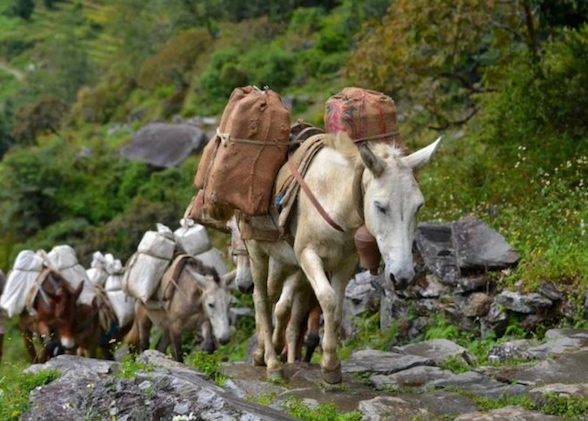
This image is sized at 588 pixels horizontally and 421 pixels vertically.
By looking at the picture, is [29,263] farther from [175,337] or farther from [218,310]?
[218,310]

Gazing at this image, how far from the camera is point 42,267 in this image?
44.1 ft

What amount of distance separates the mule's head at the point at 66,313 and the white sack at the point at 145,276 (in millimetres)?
759

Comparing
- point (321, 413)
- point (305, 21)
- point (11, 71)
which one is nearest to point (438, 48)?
point (321, 413)

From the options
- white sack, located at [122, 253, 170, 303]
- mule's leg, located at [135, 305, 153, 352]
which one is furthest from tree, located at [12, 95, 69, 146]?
white sack, located at [122, 253, 170, 303]

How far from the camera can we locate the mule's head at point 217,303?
460 inches

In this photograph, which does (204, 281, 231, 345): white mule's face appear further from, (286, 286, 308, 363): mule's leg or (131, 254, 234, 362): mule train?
(286, 286, 308, 363): mule's leg

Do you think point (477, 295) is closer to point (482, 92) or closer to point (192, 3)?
point (482, 92)

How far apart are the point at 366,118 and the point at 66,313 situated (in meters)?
6.45

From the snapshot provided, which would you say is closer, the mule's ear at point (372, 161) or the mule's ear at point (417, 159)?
the mule's ear at point (372, 161)

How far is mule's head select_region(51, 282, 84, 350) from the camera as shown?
501 inches

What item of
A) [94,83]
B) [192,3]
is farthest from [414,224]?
[94,83]

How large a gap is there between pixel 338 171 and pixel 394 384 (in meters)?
1.66

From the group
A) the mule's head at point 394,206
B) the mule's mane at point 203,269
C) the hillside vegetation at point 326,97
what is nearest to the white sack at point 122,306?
the mule's mane at point 203,269

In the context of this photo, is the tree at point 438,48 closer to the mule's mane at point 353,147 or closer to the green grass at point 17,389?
the mule's mane at point 353,147
